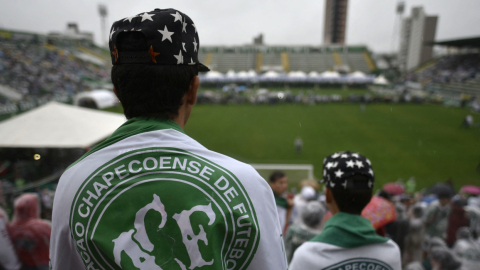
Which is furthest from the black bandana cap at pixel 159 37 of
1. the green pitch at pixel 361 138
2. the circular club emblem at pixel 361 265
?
the green pitch at pixel 361 138

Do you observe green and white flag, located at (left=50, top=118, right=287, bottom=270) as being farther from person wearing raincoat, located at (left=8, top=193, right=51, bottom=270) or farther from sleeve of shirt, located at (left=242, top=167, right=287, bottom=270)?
person wearing raincoat, located at (left=8, top=193, right=51, bottom=270)

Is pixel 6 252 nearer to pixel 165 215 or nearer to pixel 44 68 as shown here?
pixel 165 215

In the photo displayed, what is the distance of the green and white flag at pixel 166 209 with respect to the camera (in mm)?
813

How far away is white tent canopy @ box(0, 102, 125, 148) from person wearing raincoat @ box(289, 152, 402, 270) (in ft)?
20.2

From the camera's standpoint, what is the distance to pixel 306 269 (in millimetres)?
1500

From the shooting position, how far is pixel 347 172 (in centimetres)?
173

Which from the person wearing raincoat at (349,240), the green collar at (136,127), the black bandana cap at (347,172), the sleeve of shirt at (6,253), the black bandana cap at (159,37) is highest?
the black bandana cap at (159,37)

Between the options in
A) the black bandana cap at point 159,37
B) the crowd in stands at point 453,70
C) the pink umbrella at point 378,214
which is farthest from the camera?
the crowd in stands at point 453,70

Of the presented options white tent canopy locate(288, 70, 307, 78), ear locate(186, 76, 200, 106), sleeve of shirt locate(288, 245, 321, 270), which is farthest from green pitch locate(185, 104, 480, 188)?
white tent canopy locate(288, 70, 307, 78)

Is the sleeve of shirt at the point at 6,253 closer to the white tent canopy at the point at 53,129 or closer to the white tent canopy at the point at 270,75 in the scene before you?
the white tent canopy at the point at 53,129

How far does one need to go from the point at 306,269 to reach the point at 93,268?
41.5 inches

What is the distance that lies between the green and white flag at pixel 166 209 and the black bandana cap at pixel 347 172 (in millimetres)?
956

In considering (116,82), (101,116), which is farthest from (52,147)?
(116,82)

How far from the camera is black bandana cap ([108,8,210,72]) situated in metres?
0.92
